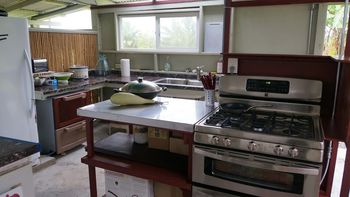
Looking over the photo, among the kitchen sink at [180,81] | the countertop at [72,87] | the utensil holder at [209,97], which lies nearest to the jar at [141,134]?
the utensil holder at [209,97]

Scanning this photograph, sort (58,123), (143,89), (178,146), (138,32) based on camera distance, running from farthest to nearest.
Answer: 1. (138,32)
2. (58,123)
3. (143,89)
4. (178,146)

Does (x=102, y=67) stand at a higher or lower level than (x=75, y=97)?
higher

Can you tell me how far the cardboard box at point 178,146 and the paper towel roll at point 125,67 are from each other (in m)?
2.51

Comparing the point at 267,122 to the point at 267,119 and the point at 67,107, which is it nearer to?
the point at 267,119

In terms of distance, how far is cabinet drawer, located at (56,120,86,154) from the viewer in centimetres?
320

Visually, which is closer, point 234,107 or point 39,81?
point 234,107

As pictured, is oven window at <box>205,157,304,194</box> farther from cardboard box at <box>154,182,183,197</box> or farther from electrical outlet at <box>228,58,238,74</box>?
electrical outlet at <box>228,58,238,74</box>

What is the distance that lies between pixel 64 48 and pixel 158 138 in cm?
266

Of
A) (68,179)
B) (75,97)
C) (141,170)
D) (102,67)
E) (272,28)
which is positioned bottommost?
(68,179)

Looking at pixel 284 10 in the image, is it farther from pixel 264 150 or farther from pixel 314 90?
pixel 264 150

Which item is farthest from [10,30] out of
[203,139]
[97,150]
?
[203,139]

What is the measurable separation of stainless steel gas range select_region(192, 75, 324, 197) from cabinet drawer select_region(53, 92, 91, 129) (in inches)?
80.5

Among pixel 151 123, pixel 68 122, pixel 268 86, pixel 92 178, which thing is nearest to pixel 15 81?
pixel 68 122

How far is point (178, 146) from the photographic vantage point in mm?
1918
